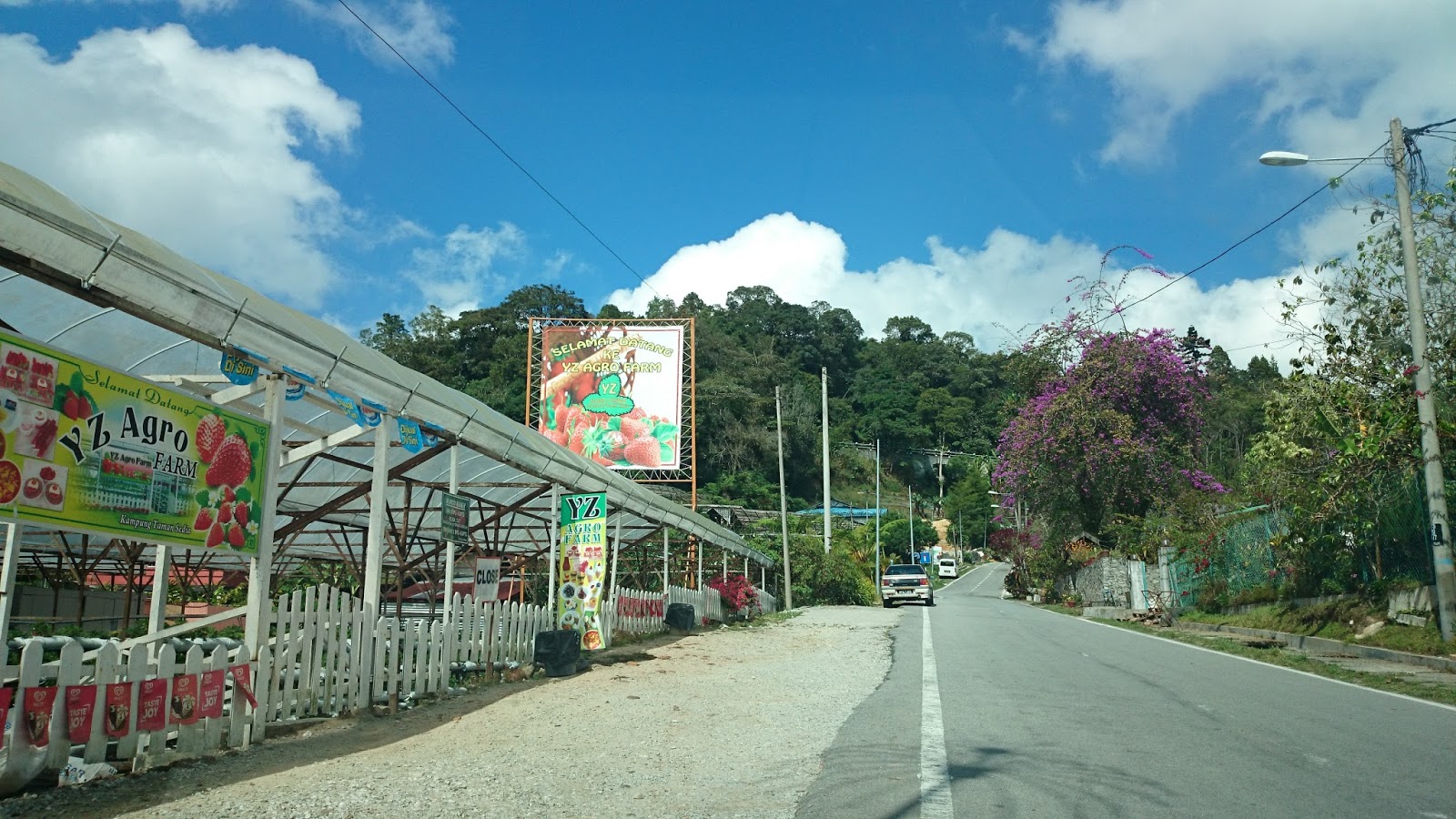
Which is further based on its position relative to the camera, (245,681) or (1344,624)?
(1344,624)

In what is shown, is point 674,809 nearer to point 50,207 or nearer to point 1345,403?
point 50,207

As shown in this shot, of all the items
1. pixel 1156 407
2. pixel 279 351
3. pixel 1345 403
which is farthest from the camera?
pixel 1156 407

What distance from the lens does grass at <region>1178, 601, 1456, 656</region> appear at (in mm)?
13156

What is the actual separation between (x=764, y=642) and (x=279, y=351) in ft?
37.7

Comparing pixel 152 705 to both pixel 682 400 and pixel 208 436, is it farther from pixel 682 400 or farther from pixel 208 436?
pixel 682 400

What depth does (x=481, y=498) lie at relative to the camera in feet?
53.8

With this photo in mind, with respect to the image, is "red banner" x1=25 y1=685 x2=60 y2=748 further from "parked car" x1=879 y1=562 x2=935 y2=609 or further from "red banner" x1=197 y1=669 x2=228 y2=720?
"parked car" x1=879 y1=562 x2=935 y2=609

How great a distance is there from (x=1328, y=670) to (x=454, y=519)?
11091 mm

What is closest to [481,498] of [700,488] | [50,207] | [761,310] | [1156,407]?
[50,207]

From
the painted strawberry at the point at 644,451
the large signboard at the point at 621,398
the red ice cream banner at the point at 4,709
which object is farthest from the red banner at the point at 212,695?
the painted strawberry at the point at 644,451

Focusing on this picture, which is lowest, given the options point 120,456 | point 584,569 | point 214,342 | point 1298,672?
point 1298,672

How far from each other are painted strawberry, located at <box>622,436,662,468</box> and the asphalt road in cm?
2086

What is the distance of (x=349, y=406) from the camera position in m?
8.77

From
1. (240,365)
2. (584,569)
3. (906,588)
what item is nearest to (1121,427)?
(906,588)
